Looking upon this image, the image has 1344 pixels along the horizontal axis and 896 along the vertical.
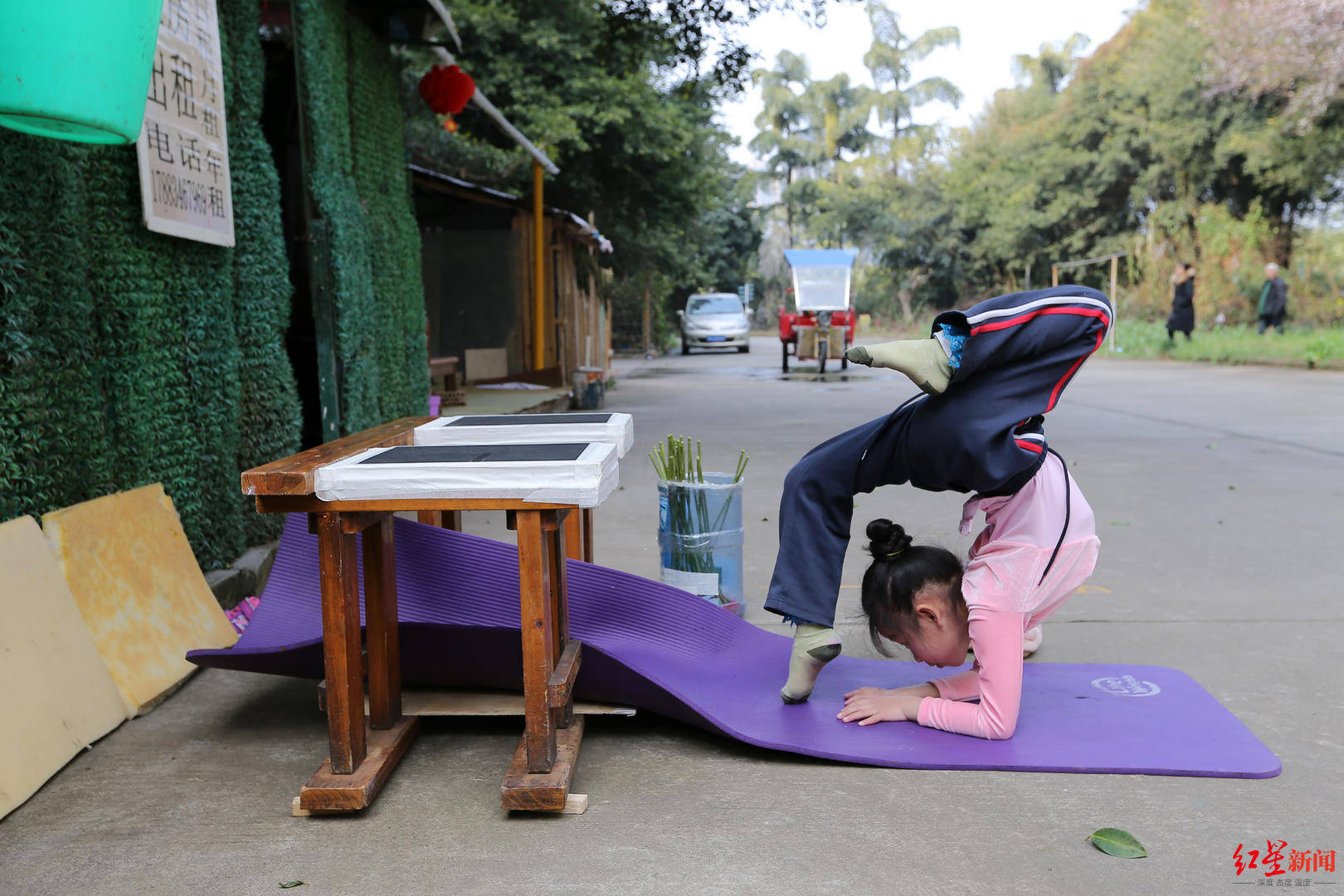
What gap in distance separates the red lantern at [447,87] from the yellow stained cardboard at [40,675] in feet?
15.4

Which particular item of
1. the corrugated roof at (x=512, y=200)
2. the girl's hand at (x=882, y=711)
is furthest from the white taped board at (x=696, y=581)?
the corrugated roof at (x=512, y=200)

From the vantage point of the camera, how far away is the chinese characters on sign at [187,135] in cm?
353

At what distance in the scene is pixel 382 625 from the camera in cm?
249

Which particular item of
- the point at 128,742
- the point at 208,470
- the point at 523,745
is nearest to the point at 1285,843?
the point at 523,745

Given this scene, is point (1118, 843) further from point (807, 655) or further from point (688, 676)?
point (688, 676)

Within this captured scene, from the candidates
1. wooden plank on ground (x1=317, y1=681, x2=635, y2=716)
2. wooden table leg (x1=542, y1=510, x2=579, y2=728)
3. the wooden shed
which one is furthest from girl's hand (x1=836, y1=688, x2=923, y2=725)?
the wooden shed

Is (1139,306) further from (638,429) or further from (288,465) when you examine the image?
(288,465)

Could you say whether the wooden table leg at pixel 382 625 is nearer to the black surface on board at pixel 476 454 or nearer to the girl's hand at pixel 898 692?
the black surface on board at pixel 476 454

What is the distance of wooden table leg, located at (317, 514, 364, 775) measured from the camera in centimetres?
221

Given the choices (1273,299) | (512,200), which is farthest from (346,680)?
(1273,299)

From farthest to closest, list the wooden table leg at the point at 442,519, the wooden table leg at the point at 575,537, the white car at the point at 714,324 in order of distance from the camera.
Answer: the white car at the point at 714,324 → the wooden table leg at the point at 575,537 → the wooden table leg at the point at 442,519

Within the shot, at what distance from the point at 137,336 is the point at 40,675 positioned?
1.31 metres

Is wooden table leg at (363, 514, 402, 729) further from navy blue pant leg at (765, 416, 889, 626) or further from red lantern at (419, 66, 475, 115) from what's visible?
red lantern at (419, 66, 475, 115)

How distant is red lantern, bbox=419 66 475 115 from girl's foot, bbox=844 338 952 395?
5094mm
